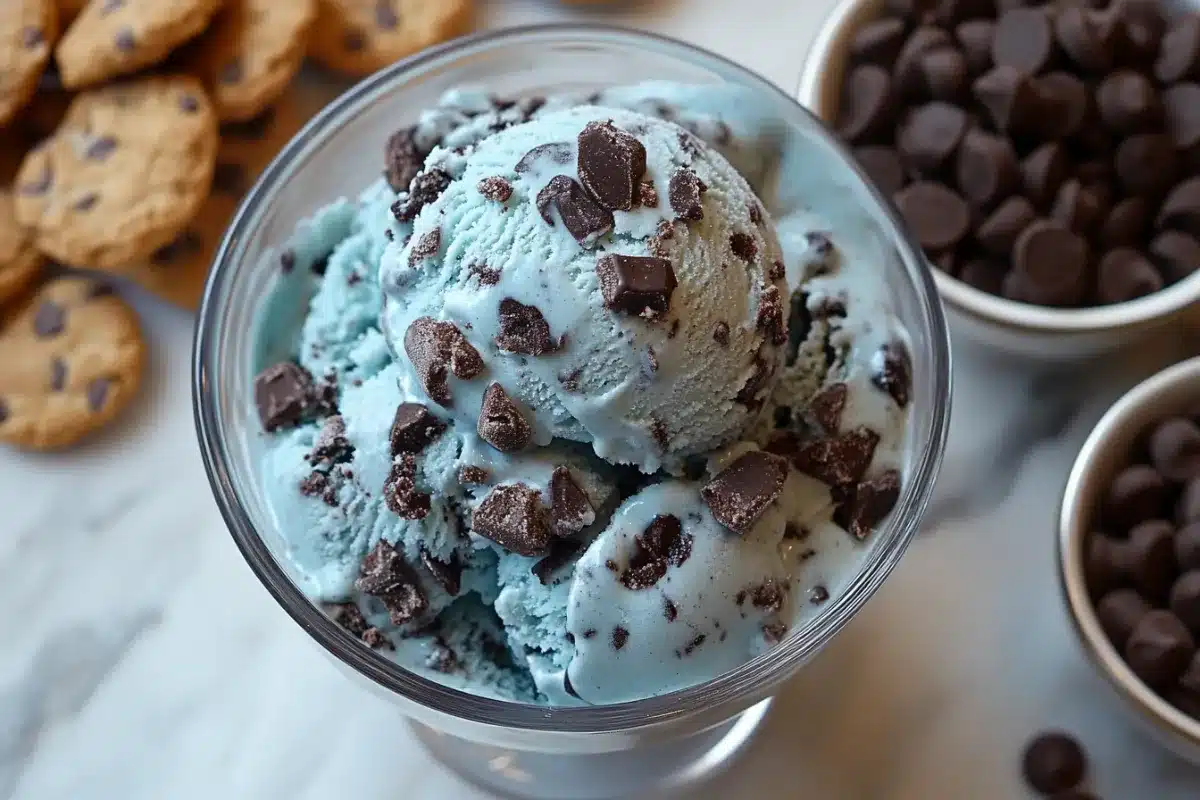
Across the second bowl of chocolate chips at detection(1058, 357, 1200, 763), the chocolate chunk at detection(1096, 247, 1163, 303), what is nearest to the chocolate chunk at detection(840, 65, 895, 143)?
the chocolate chunk at detection(1096, 247, 1163, 303)

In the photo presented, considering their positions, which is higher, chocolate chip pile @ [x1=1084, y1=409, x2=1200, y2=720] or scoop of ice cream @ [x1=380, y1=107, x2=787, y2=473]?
scoop of ice cream @ [x1=380, y1=107, x2=787, y2=473]

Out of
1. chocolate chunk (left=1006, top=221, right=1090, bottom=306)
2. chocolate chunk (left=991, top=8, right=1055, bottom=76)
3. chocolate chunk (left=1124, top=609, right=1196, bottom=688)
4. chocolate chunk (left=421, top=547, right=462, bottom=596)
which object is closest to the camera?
chocolate chunk (left=421, top=547, right=462, bottom=596)

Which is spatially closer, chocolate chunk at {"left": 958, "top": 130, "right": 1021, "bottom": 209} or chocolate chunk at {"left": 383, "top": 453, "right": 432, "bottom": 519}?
chocolate chunk at {"left": 383, "top": 453, "right": 432, "bottom": 519}

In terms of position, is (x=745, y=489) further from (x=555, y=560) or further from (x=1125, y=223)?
(x=1125, y=223)

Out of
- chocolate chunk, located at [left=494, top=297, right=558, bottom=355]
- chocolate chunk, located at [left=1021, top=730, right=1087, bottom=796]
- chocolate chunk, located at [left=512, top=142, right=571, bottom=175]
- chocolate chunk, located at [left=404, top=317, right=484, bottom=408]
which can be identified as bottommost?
chocolate chunk, located at [left=1021, top=730, right=1087, bottom=796]

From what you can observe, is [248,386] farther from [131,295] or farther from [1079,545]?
[1079,545]

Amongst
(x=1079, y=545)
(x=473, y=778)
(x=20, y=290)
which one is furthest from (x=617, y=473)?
(x=20, y=290)

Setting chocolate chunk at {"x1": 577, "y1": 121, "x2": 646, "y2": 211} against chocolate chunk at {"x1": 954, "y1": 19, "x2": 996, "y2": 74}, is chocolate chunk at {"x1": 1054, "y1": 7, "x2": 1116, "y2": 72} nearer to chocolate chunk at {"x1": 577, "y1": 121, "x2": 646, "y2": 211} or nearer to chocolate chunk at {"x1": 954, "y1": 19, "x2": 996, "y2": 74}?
chocolate chunk at {"x1": 954, "y1": 19, "x2": 996, "y2": 74}

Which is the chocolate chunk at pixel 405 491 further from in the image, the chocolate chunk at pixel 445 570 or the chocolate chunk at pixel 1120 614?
the chocolate chunk at pixel 1120 614
